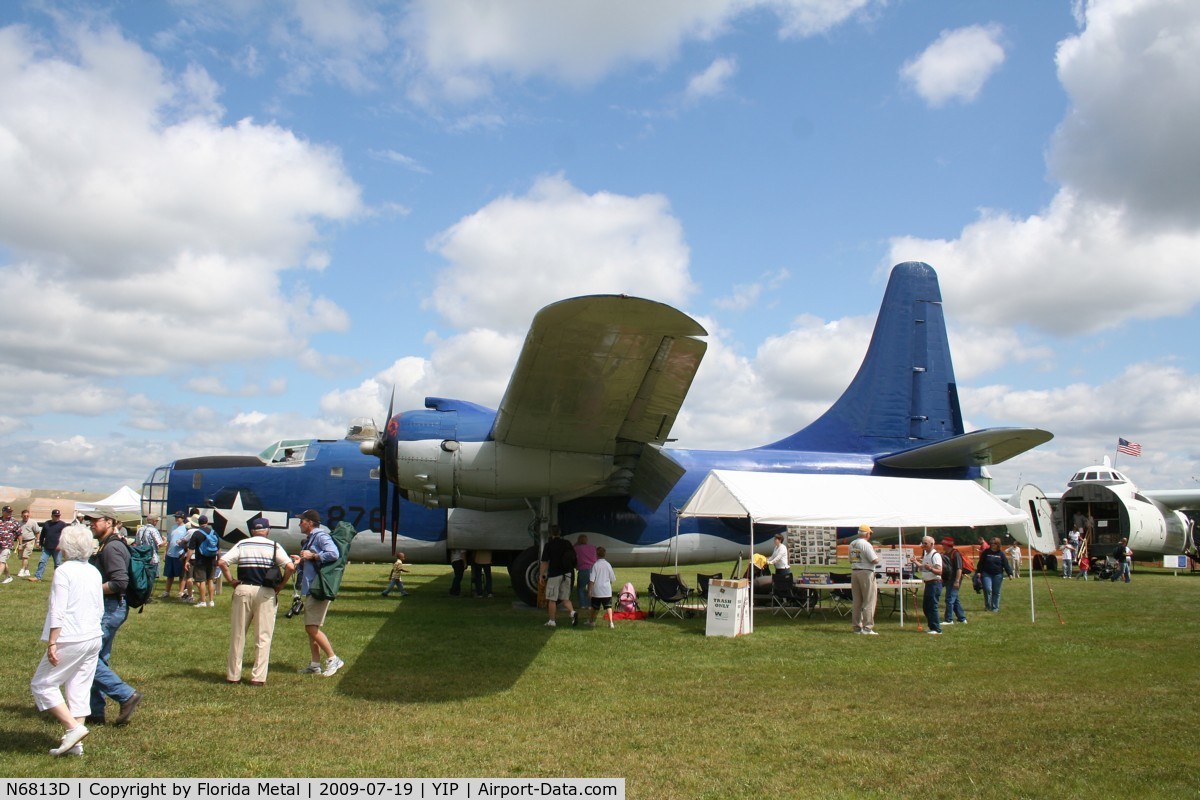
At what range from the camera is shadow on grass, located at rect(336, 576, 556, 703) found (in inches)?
281

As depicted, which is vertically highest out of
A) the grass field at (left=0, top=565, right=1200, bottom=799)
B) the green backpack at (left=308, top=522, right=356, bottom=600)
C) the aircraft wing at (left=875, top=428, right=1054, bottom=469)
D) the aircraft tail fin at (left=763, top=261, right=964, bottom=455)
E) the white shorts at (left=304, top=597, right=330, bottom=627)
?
the aircraft tail fin at (left=763, top=261, right=964, bottom=455)

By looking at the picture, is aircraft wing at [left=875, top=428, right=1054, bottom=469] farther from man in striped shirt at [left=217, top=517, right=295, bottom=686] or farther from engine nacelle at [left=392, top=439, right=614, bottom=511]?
man in striped shirt at [left=217, top=517, right=295, bottom=686]

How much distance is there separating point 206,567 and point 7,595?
4.20 metres

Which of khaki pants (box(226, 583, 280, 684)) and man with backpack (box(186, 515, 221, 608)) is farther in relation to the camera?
man with backpack (box(186, 515, 221, 608))

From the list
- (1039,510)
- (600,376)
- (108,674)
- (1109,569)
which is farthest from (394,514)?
(1109,569)

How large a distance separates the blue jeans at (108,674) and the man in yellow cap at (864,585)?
30.2ft

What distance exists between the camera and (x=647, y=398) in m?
10.1

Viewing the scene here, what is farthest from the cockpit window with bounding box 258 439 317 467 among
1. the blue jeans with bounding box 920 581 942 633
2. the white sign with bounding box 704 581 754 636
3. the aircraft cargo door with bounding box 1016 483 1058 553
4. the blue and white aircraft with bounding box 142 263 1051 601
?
the aircraft cargo door with bounding box 1016 483 1058 553

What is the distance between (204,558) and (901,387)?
45.7 feet

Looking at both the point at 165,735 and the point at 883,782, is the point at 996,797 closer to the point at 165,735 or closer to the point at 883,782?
the point at 883,782

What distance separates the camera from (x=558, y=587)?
11.4 metres

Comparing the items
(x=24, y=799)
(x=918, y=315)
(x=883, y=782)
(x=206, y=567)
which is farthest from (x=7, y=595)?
(x=918, y=315)

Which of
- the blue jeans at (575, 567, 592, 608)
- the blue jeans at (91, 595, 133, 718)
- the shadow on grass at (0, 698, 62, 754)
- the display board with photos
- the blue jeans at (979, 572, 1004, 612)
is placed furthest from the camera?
Result: the display board with photos

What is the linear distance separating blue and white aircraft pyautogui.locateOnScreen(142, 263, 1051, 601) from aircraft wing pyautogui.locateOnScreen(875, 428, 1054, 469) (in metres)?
0.04
